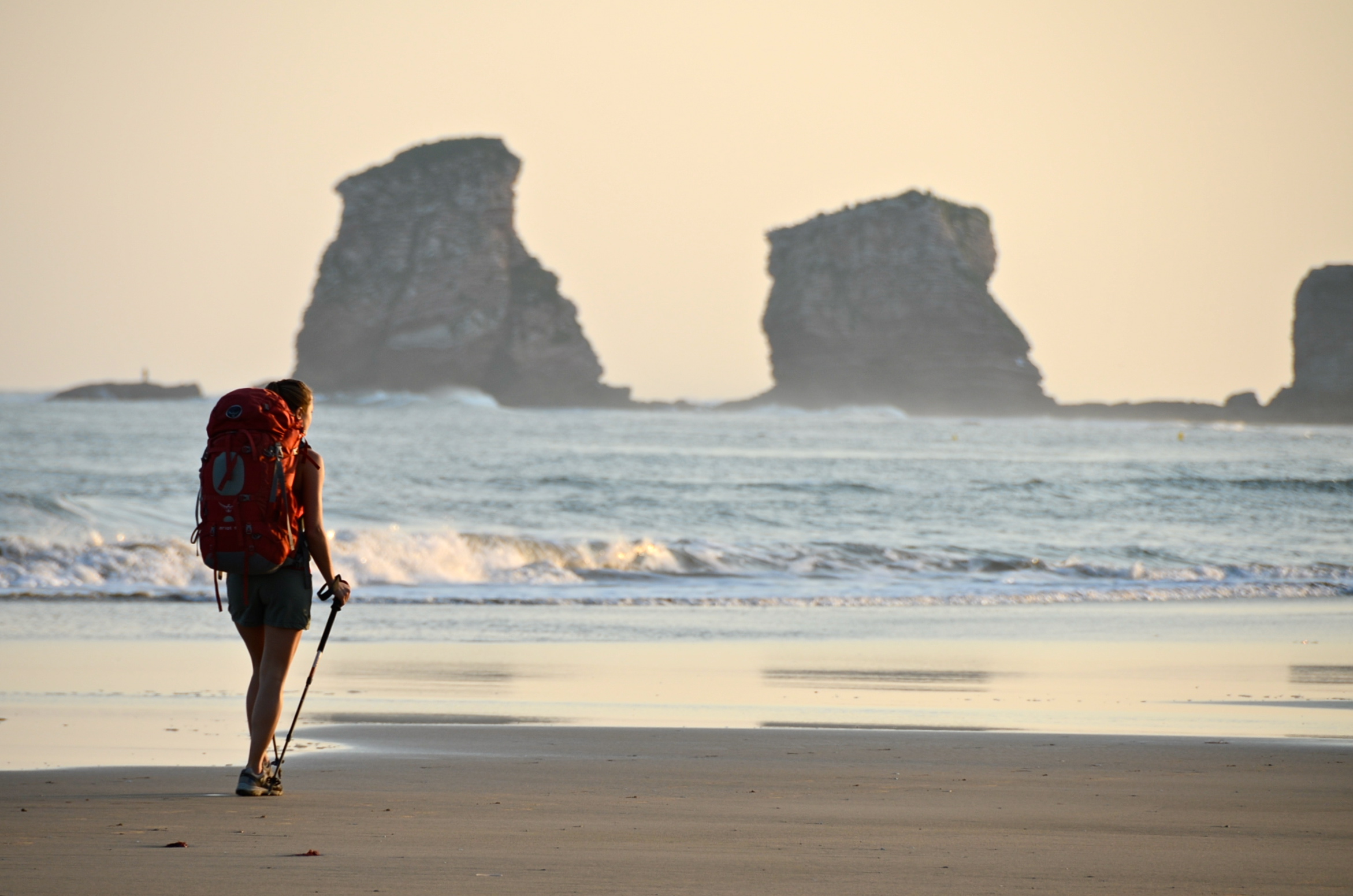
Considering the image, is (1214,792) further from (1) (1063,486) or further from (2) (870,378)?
(2) (870,378)

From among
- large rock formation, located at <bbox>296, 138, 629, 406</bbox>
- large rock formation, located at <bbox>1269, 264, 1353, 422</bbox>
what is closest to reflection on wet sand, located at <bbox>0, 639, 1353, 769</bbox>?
large rock formation, located at <bbox>1269, 264, 1353, 422</bbox>

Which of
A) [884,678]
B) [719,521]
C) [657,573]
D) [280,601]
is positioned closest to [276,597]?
[280,601]

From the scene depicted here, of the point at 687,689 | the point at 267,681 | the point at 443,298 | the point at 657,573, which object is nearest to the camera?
the point at 267,681

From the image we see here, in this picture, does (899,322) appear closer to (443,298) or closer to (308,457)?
(443,298)

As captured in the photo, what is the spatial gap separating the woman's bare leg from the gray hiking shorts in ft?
0.14

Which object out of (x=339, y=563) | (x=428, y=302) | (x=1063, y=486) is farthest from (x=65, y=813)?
(x=428, y=302)

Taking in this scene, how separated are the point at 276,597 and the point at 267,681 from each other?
318 millimetres

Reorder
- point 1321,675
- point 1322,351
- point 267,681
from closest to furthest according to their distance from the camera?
point 267,681
point 1321,675
point 1322,351

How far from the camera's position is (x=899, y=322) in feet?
488

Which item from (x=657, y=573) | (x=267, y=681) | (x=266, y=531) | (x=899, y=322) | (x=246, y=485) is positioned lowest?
(x=657, y=573)

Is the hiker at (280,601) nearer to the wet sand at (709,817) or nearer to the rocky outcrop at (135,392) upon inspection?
the wet sand at (709,817)

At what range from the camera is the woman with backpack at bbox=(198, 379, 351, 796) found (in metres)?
4.48

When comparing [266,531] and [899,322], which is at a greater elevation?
[899,322]

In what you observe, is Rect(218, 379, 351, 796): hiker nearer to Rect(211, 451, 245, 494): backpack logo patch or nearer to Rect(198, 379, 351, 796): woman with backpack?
Rect(198, 379, 351, 796): woman with backpack
